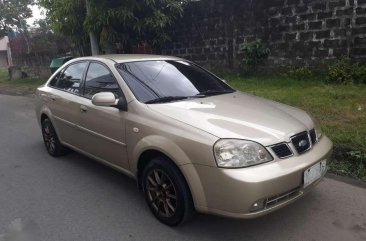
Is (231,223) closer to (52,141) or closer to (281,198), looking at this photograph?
(281,198)

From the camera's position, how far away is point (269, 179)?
2.98 meters

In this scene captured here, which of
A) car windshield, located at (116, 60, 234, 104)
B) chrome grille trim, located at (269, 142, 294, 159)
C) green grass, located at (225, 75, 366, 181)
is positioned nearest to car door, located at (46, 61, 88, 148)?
car windshield, located at (116, 60, 234, 104)

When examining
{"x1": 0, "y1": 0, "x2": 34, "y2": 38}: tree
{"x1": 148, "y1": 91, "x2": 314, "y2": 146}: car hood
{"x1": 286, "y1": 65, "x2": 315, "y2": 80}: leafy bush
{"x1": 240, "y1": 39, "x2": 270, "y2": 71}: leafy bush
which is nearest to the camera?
{"x1": 148, "y1": 91, "x2": 314, "y2": 146}: car hood

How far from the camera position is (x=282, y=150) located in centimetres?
320

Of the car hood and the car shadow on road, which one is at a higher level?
the car hood

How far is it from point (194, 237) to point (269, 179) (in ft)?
2.88

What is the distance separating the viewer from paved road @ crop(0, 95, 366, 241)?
3.42 metres

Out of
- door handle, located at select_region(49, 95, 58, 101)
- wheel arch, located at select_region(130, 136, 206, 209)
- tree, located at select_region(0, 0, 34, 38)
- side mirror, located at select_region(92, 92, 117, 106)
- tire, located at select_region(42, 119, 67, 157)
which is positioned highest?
tree, located at select_region(0, 0, 34, 38)

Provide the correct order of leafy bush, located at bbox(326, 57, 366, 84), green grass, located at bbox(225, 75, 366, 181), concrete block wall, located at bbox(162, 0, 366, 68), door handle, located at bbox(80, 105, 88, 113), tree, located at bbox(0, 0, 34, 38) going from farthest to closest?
tree, located at bbox(0, 0, 34, 38), concrete block wall, located at bbox(162, 0, 366, 68), leafy bush, located at bbox(326, 57, 366, 84), green grass, located at bbox(225, 75, 366, 181), door handle, located at bbox(80, 105, 88, 113)

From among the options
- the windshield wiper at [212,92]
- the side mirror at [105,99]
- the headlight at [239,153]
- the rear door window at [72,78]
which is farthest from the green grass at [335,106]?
the rear door window at [72,78]

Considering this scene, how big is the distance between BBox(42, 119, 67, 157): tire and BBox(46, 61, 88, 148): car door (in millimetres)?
226

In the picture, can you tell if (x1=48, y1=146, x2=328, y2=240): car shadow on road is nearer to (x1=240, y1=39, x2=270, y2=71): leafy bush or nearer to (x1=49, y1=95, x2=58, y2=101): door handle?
(x1=49, y1=95, x2=58, y2=101): door handle

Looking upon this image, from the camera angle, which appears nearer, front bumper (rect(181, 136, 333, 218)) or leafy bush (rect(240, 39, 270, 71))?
front bumper (rect(181, 136, 333, 218))

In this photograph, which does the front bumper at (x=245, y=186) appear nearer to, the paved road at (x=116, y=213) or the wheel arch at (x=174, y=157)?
the wheel arch at (x=174, y=157)
